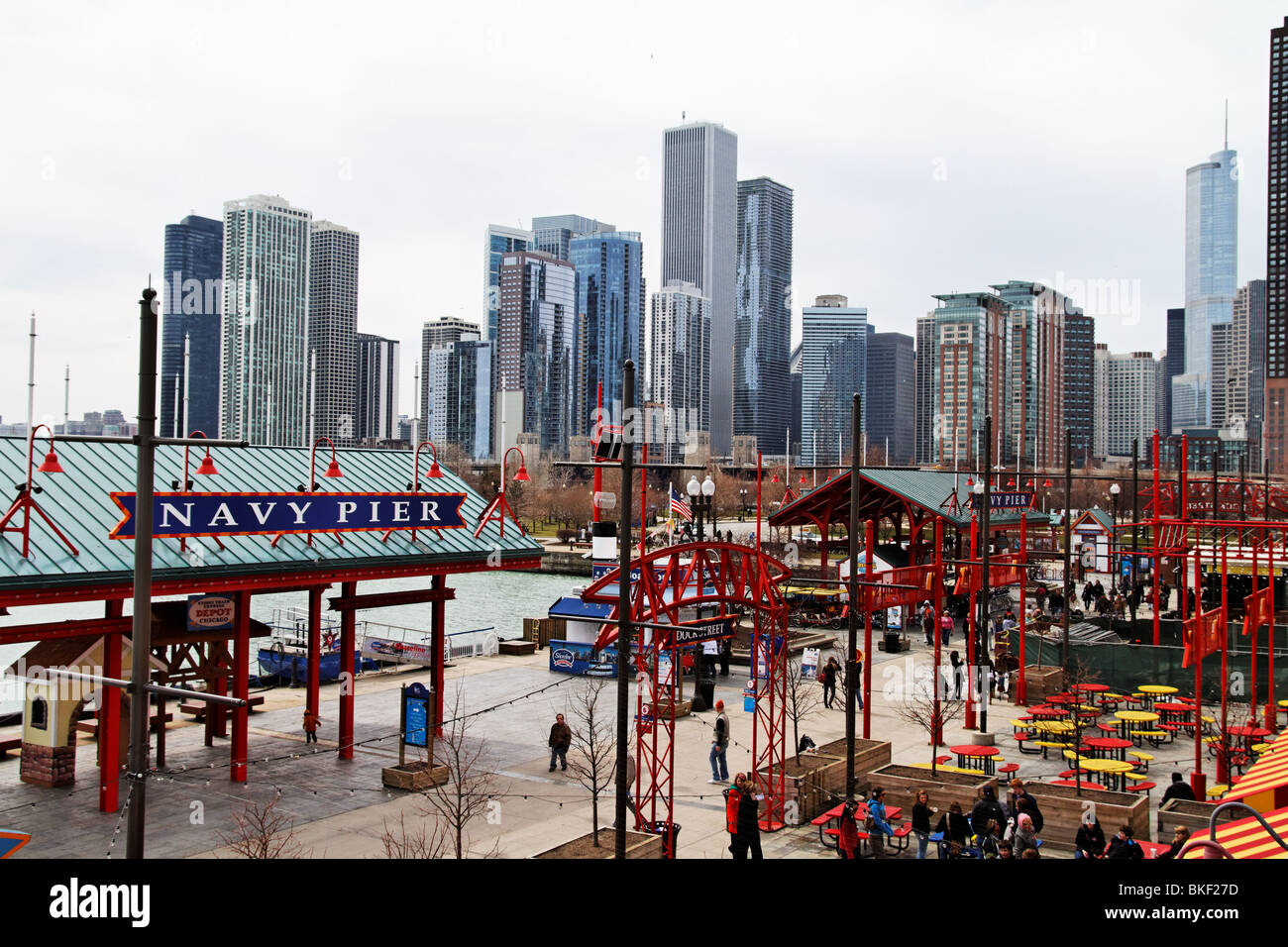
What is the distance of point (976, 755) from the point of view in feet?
81.6

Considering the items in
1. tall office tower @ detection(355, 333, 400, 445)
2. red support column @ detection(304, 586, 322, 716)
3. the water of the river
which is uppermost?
tall office tower @ detection(355, 333, 400, 445)

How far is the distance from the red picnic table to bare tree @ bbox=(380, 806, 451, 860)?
1129 cm

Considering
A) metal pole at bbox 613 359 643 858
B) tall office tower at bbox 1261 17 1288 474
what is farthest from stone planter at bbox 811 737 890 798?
tall office tower at bbox 1261 17 1288 474

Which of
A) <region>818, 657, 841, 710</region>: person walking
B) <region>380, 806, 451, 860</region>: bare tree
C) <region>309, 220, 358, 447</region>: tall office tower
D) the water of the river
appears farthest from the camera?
<region>309, 220, 358, 447</region>: tall office tower

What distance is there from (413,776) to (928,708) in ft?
43.6

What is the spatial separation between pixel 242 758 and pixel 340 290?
134 metres

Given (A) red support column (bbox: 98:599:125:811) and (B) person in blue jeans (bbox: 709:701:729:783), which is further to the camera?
(B) person in blue jeans (bbox: 709:701:729:783)

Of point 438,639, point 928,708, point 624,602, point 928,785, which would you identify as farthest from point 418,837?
point 928,708

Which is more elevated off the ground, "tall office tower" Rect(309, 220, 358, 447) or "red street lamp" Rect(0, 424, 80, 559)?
"tall office tower" Rect(309, 220, 358, 447)

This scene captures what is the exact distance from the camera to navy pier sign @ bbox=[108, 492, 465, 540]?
20.4 metres

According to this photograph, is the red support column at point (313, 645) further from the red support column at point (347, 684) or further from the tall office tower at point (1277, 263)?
the tall office tower at point (1277, 263)

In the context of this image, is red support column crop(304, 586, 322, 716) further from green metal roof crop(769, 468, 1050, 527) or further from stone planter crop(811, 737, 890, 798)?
green metal roof crop(769, 468, 1050, 527)
